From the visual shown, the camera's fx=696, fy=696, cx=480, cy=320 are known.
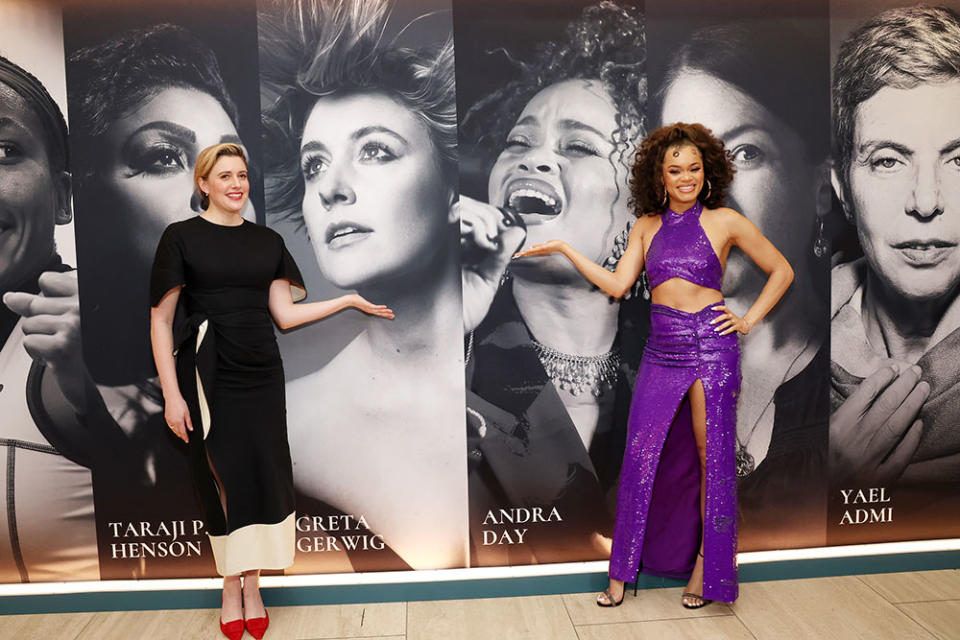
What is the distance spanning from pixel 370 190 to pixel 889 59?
2.43 m

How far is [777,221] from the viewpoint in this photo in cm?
317

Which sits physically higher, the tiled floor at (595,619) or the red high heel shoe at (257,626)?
the red high heel shoe at (257,626)

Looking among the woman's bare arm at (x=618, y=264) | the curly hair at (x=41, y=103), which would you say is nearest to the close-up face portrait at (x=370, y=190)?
the woman's bare arm at (x=618, y=264)

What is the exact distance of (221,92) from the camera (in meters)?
2.96

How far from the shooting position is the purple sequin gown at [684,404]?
2.82 m

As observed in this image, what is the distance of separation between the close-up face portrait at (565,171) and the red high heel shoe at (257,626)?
70.8 inches

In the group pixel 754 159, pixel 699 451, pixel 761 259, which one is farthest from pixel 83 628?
pixel 754 159

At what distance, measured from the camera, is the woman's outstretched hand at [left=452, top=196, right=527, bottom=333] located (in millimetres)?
3055

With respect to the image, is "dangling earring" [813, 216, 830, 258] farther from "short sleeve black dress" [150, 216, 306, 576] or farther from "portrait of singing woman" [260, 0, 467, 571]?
"short sleeve black dress" [150, 216, 306, 576]

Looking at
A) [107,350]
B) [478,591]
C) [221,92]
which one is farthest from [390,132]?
[478,591]

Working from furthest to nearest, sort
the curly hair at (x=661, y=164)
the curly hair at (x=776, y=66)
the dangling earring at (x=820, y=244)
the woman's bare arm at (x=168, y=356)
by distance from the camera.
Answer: the dangling earring at (x=820, y=244)
the curly hair at (x=776, y=66)
the curly hair at (x=661, y=164)
the woman's bare arm at (x=168, y=356)

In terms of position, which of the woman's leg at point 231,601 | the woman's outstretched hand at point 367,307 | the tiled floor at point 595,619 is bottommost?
the tiled floor at point 595,619

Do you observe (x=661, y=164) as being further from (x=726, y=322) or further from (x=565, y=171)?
(x=726, y=322)

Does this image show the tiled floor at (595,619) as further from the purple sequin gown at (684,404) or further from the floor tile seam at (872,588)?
the purple sequin gown at (684,404)
